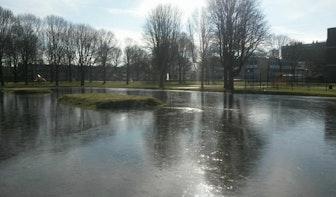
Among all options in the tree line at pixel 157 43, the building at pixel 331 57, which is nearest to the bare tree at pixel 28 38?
the tree line at pixel 157 43

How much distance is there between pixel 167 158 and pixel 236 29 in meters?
44.4

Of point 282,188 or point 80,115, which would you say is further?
point 80,115

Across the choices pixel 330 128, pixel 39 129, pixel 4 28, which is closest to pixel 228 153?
pixel 330 128

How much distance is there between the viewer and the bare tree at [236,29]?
52281mm

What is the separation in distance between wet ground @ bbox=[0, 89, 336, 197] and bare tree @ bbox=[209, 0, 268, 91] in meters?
35.5

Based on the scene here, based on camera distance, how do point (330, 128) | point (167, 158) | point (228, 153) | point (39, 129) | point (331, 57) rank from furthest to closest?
point (331, 57)
point (330, 128)
point (39, 129)
point (228, 153)
point (167, 158)

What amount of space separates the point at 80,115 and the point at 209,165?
41.6ft

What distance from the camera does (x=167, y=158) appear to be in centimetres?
1052

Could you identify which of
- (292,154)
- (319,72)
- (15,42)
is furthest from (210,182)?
(319,72)

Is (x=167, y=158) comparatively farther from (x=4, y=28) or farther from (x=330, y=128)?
(x=4, y=28)

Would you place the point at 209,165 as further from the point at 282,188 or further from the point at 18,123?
the point at 18,123

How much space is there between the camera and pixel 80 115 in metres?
21.0

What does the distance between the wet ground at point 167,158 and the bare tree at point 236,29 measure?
35477mm

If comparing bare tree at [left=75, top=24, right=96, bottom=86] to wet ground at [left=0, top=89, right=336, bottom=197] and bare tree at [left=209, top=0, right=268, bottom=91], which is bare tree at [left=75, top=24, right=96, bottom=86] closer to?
bare tree at [left=209, top=0, right=268, bottom=91]
